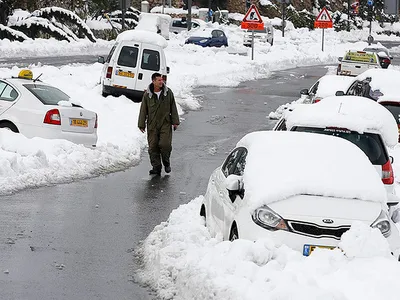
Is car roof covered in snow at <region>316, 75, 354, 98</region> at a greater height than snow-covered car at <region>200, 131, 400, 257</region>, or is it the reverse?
snow-covered car at <region>200, 131, 400, 257</region>

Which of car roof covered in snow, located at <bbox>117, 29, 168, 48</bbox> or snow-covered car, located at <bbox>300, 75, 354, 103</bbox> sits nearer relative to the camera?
snow-covered car, located at <bbox>300, 75, 354, 103</bbox>

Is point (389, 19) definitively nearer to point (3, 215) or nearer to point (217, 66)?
point (217, 66)

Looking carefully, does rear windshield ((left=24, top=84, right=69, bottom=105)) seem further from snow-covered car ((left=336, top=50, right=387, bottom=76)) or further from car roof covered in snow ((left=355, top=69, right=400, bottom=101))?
snow-covered car ((left=336, top=50, right=387, bottom=76))

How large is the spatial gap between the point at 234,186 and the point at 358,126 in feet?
12.9

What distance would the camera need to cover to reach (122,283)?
909cm

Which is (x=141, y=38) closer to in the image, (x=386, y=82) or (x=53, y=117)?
(x=386, y=82)

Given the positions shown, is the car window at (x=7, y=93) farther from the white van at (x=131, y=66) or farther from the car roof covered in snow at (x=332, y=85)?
the white van at (x=131, y=66)

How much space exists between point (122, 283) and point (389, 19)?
10450 centimetres

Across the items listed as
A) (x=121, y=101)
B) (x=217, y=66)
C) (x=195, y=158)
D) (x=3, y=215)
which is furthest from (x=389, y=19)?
(x=3, y=215)

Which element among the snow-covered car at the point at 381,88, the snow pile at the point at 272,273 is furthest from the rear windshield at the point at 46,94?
the snow pile at the point at 272,273

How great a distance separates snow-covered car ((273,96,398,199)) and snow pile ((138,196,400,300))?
3985 mm

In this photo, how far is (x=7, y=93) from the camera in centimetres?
1695

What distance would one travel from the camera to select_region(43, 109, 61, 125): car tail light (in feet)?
54.4

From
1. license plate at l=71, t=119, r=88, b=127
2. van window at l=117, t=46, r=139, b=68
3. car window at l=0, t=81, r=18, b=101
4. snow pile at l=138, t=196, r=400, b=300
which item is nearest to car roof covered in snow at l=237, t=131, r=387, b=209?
snow pile at l=138, t=196, r=400, b=300
